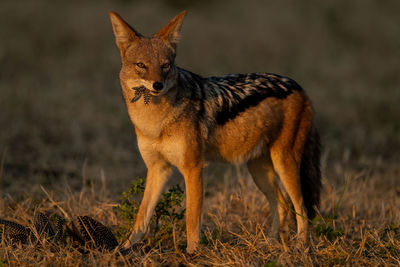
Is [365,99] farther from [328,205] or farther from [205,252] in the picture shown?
[205,252]

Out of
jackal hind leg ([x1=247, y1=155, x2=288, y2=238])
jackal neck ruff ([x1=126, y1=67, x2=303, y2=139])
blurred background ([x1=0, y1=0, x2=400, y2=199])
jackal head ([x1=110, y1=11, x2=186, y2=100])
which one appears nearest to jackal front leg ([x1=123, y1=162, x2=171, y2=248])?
jackal neck ruff ([x1=126, y1=67, x2=303, y2=139])

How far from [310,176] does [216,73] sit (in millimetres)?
8863

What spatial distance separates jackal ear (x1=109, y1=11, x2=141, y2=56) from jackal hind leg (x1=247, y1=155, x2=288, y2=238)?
6.12 ft

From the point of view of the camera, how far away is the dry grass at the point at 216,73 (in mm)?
4227

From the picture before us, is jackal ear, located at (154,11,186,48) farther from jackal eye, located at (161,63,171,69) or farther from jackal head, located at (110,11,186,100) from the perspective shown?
jackal eye, located at (161,63,171,69)

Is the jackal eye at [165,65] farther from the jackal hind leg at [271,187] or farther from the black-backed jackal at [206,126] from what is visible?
the jackal hind leg at [271,187]

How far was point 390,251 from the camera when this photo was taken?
13.5ft

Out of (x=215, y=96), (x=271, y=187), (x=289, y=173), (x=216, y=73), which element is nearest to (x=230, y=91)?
(x=215, y=96)

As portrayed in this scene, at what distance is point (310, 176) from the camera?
508cm

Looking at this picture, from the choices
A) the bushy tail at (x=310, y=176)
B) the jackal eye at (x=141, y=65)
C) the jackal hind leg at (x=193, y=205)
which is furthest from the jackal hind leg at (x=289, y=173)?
the jackal eye at (x=141, y=65)

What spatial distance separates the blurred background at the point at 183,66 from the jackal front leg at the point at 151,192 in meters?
1.36

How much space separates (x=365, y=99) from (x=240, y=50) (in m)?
4.99

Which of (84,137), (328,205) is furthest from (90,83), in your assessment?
(328,205)

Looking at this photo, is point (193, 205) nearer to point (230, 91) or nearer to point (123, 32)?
point (230, 91)
